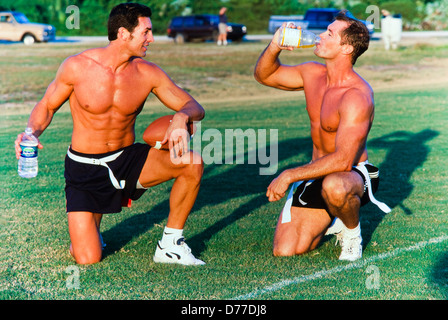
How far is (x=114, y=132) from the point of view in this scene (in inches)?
227

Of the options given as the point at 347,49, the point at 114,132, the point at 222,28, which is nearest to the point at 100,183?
the point at 114,132

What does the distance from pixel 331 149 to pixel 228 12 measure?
37375 mm

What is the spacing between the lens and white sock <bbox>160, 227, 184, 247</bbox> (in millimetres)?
5422

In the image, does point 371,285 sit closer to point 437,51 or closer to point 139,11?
point 139,11

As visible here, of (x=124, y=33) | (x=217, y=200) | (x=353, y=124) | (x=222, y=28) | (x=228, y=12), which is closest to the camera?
(x=353, y=124)

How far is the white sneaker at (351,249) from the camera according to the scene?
17.9 feet

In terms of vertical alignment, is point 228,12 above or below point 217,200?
below

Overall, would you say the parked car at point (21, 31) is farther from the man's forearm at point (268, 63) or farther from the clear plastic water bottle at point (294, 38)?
the clear plastic water bottle at point (294, 38)

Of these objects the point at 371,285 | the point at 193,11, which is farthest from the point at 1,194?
the point at 193,11

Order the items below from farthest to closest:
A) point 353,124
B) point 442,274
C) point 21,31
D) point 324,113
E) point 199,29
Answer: point 199,29 < point 21,31 < point 324,113 < point 353,124 < point 442,274

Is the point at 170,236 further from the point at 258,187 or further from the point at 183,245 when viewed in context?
the point at 258,187

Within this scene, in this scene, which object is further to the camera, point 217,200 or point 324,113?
point 217,200

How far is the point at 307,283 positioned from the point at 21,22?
2957 cm

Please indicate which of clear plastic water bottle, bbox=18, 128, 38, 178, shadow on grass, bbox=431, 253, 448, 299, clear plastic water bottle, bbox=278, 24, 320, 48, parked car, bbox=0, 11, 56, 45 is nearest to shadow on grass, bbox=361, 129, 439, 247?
shadow on grass, bbox=431, 253, 448, 299
